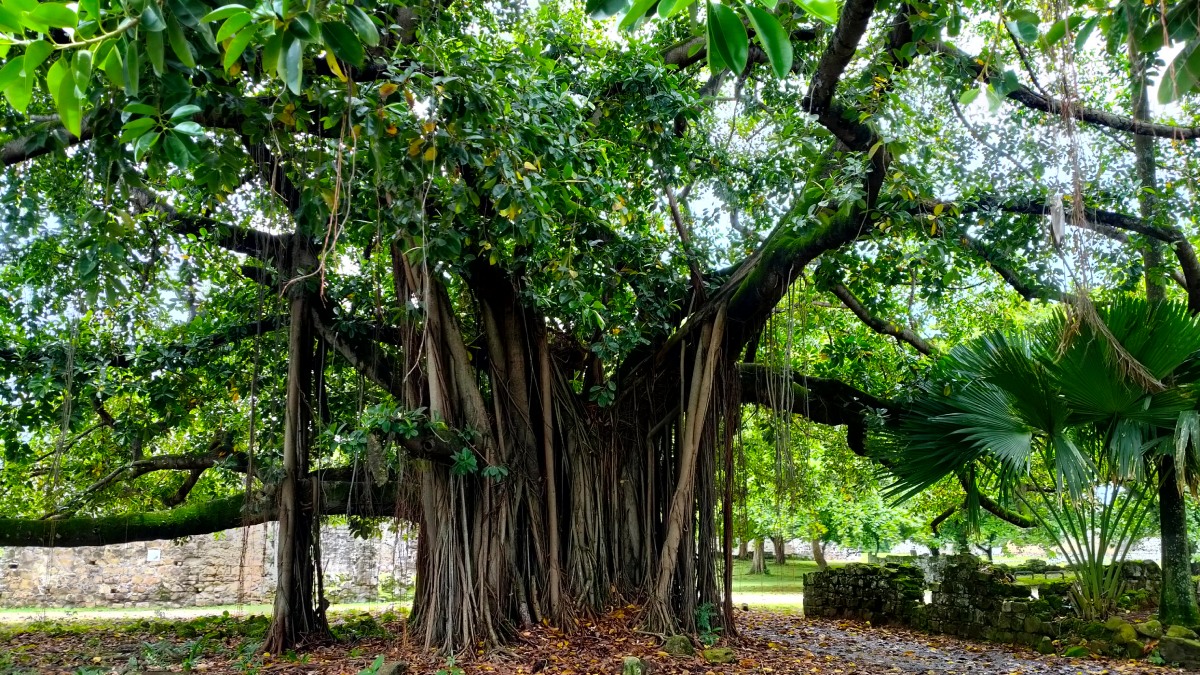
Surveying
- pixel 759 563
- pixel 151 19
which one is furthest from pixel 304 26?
pixel 759 563

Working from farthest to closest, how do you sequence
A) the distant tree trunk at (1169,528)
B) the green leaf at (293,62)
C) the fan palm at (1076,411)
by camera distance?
the distant tree trunk at (1169,528) → the fan palm at (1076,411) → the green leaf at (293,62)

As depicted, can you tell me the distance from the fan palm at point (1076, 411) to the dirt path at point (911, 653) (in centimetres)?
79

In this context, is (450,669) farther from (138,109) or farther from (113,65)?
(113,65)

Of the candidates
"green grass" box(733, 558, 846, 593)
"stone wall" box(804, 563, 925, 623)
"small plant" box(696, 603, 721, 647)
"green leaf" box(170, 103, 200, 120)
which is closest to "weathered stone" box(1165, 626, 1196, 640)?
"stone wall" box(804, 563, 925, 623)

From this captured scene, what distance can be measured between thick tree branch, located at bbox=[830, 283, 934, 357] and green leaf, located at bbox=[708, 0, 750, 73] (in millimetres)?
5552

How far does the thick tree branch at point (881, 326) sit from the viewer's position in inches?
272

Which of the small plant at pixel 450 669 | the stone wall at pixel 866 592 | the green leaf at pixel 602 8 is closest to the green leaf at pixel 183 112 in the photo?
the green leaf at pixel 602 8

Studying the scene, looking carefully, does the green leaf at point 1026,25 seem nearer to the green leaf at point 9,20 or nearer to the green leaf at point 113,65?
the green leaf at point 113,65

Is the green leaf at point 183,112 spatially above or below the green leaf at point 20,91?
above

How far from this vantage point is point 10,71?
168 centimetres

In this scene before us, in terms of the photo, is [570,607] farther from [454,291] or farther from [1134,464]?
[1134,464]

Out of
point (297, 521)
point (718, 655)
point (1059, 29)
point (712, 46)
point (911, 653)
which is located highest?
point (1059, 29)

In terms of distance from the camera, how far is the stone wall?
828 centimetres

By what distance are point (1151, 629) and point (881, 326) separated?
2.95 m
